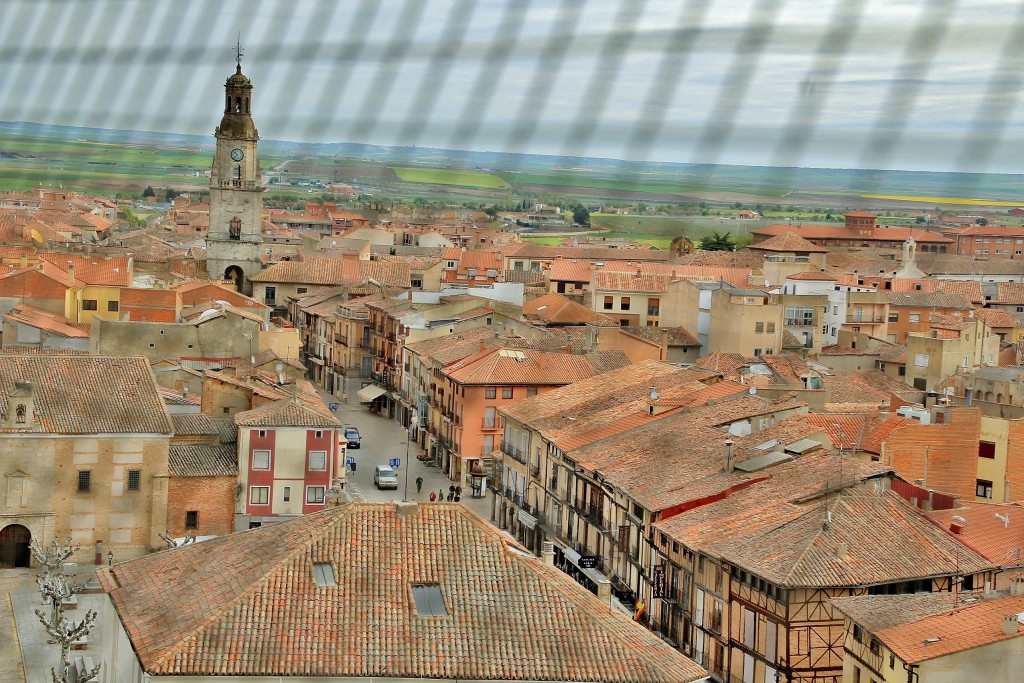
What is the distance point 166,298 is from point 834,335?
12853mm

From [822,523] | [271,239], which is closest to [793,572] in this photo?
[822,523]

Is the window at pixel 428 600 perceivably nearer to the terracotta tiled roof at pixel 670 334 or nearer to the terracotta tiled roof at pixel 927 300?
the terracotta tiled roof at pixel 670 334

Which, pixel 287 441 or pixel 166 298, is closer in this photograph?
pixel 287 441

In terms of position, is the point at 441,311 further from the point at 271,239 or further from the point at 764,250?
the point at 271,239

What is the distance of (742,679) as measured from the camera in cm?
1259

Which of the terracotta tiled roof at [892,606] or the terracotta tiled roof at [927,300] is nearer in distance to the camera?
the terracotta tiled roof at [892,606]

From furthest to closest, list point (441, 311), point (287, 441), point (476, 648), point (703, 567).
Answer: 1. point (441, 311)
2. point (287, 441)
3. point (703, 567)
4. point (476, 648)

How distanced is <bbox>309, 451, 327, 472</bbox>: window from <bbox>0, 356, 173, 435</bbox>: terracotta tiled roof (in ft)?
6.38

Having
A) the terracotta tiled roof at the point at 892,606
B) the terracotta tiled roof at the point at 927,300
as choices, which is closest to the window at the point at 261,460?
the terracotta tiled roof at the point at 892,606

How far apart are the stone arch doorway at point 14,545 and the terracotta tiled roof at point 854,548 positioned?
24.2 feet

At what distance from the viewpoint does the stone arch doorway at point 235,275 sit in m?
39.5

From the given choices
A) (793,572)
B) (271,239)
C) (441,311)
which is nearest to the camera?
(793,572)

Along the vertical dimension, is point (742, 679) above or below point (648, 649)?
below

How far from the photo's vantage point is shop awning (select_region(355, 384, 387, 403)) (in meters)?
29.2
